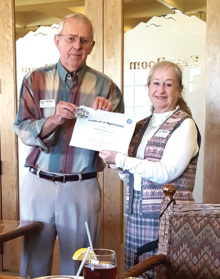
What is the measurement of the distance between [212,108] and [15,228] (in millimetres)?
1470

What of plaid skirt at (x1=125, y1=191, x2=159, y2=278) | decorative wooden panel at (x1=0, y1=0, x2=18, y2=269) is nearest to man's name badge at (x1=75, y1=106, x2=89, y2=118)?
plaid skirt at (x1=125, y1=191, x2=159, y2=278)

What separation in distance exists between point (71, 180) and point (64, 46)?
63 centimetres

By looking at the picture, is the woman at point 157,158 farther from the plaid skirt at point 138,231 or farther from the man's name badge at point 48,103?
the man's name badge at point 48,103

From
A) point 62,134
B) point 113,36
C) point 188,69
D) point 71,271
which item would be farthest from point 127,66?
point 71,271

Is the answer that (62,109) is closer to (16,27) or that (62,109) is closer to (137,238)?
(137,238)

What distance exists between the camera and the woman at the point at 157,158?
193cm

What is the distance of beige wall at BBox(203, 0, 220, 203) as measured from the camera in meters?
2.70

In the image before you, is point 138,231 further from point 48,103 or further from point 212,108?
point 212,108

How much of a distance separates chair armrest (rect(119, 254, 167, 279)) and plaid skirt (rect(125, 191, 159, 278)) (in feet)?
1.50

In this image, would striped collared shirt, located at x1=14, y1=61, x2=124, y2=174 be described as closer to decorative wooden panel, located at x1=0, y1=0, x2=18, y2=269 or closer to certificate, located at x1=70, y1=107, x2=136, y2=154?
certificate, located at x1=70, y1=107, x2=136, y2=154

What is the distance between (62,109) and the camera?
1.90 m

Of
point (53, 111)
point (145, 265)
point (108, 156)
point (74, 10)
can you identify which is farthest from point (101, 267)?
point (74, 10)

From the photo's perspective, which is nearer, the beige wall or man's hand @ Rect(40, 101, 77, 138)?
man's hand @ Rect(40, 101, 77, 138)

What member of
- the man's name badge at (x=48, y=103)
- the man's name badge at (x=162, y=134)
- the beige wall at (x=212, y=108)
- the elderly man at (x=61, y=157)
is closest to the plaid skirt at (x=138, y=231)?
the elderly man at (x=61, y=157)
